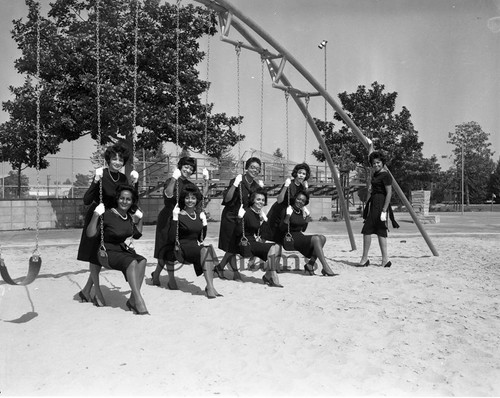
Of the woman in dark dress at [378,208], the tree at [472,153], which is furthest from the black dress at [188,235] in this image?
the tree at [472,153]

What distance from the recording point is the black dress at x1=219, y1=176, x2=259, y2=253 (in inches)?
273

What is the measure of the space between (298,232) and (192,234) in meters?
1.81

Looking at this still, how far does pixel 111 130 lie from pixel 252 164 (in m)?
11.0

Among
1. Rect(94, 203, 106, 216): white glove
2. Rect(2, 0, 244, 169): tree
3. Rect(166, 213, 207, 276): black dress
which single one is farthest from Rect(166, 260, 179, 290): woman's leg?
Rect(2, 0, 244, 169): tree

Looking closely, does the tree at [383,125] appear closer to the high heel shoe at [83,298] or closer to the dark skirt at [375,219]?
the dark skirt at [375,219]

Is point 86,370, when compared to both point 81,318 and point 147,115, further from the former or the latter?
point 147,115

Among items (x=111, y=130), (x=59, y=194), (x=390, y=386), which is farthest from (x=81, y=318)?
(x=59, y=194)

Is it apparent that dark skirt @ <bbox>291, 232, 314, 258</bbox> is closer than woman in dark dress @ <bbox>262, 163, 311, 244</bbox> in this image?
Yes

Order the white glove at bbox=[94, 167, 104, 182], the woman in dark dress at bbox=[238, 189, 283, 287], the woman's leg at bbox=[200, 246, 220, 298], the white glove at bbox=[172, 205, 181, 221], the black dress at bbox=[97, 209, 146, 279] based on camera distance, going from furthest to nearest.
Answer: the woman in dark dress at bbox=[238, 189, 283, 287]
the white glove at bbox=[172, 205, 181, 221]
the woman's leg at bbox=[200, 246, 220, 298]
the white glove at bbox=[94, 167, 104, 182]
the black dress at bbox=[97, 209, 146, 279]

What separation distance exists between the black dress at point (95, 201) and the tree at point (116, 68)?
10196 millimetres

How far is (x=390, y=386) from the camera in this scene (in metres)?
3.33

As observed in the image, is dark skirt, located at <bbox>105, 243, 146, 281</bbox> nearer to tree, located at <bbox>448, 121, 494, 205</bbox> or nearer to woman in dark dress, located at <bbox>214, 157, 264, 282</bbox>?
woman in dark dress, located at <bbox>214, 157, 264, 282</bbox>

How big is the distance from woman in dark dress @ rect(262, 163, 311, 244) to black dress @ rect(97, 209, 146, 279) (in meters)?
2.49

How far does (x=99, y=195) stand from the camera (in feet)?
18.0
